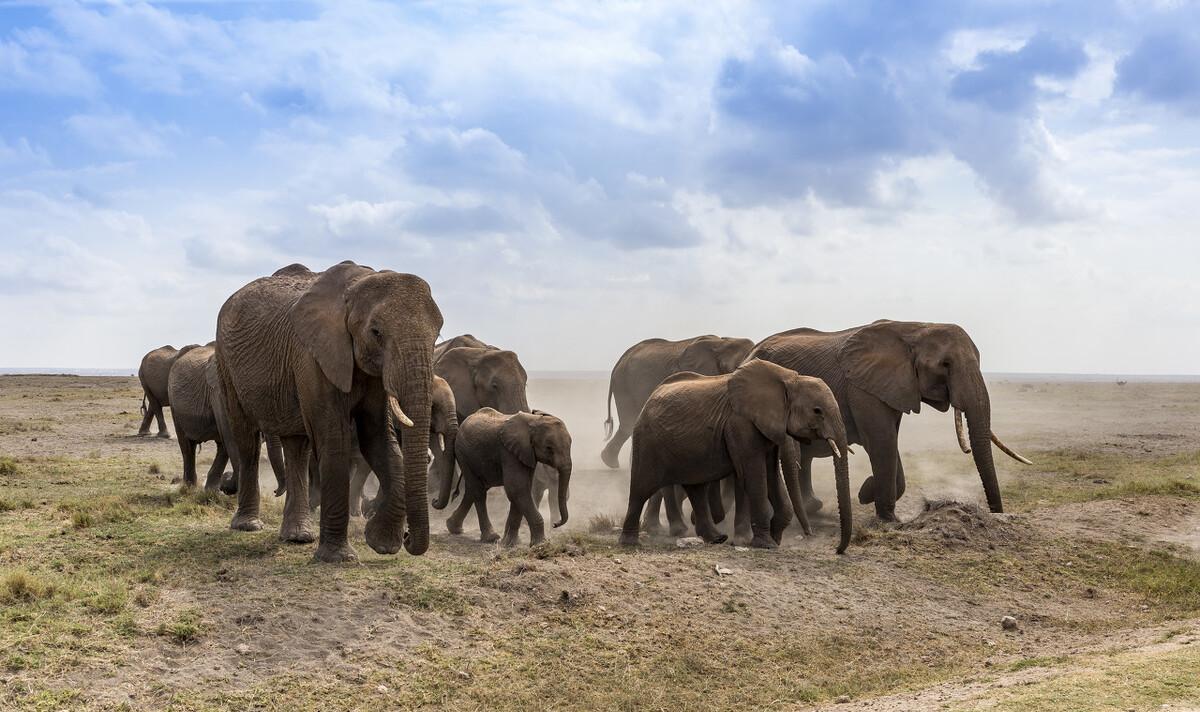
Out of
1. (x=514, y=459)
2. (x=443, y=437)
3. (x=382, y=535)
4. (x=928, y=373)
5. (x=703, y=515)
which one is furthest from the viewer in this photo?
(x=443, y=437)

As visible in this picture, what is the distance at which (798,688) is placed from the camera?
8.83 metres

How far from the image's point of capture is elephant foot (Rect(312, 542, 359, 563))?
35.1 ft

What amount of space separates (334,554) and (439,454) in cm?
764

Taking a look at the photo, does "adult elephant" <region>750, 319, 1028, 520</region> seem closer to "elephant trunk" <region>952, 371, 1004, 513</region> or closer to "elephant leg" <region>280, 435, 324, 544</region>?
"elephant trunk" <region>952, 371, 1004, 513</region>

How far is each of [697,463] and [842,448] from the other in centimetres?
201

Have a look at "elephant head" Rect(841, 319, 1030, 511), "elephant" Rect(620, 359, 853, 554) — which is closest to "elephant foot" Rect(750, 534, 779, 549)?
"elephant" Rect(620, 359, 853, 554)

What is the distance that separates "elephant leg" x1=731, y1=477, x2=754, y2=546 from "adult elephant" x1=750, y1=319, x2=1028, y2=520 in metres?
1.74

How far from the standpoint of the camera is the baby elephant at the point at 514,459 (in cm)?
1455

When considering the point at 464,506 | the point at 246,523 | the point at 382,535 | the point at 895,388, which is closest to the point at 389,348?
the point at 382,535

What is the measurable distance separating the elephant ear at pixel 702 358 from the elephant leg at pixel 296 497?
1105 centimetres

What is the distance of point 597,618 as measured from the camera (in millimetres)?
9680

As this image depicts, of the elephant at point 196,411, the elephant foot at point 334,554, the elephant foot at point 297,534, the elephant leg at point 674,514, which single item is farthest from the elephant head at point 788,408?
the elephant at point 196,411

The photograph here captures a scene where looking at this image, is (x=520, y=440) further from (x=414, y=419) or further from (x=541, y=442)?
(x=414, y=419)

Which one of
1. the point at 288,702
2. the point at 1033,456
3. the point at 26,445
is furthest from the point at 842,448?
the point at 26,445
